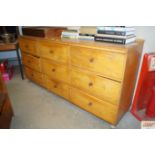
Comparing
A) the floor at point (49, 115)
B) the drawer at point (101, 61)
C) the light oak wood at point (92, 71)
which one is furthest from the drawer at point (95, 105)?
the drawer at point (101, 61)

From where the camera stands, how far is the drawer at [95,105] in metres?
1.31

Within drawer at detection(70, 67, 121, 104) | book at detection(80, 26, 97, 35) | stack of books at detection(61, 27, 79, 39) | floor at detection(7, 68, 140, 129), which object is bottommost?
floor at detection(7, 68, 140, 129)

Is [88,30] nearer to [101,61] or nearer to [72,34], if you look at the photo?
[72,34]

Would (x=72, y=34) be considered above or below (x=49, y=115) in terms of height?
above

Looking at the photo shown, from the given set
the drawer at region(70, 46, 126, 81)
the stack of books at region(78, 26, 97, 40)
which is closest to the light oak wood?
the drawer at region(70, 46, 126, 81)

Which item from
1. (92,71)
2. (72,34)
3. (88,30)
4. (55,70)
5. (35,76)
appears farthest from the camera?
(35,76)

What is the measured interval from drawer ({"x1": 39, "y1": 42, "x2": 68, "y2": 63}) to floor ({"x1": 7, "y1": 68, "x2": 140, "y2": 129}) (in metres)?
0.61

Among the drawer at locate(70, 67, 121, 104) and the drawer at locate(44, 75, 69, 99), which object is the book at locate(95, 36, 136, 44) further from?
the drawer at locate(44, 75, 69, 99)

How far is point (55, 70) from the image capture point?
1656 mm

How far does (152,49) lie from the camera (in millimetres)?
1398

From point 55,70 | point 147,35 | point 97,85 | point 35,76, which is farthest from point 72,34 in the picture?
point 35,76

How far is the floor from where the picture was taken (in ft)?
4.70

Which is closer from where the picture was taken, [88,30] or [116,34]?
[116,34]

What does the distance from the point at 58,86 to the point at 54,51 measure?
1.55 ft
